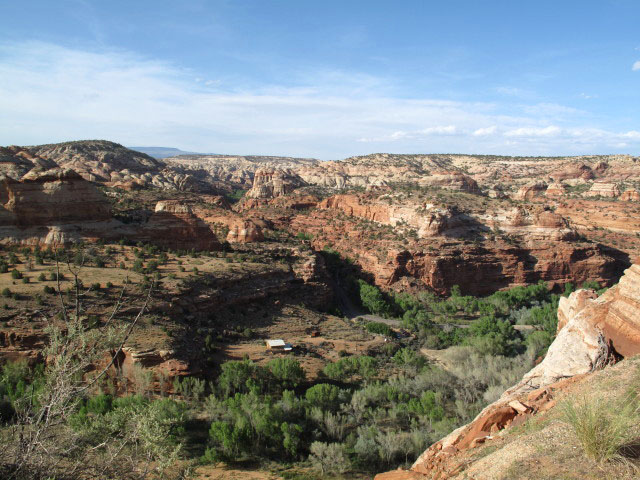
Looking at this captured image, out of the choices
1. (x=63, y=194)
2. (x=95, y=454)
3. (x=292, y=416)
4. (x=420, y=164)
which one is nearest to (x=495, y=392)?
(x=292, y=416)

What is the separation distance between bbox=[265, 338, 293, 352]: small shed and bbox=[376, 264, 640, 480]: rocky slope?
15.1 meters

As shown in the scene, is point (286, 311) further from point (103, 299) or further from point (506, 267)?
point (506, 267)

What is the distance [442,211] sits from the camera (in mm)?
45938

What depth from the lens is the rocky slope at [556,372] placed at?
8594 mm

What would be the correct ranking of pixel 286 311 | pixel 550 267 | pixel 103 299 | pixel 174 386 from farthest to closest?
pixel 550 267
pixel 286 311
pixel 103 299
pixel 174 386

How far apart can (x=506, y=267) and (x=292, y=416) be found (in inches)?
1307

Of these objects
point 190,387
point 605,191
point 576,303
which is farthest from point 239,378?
point 605,191

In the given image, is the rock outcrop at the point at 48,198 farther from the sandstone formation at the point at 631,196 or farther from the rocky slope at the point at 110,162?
the sandstone formation at the point at 631,196

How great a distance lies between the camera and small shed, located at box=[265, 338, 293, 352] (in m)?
25.0

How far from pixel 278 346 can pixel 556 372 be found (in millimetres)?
16614

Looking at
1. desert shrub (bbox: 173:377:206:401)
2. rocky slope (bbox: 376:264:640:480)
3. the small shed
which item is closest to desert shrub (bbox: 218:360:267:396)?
desert shrub (bbox: 173:377:206:401)

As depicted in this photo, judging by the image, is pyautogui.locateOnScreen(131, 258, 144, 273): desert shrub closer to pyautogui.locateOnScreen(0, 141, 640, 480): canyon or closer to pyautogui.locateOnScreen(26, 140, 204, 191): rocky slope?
pyautogui.locateOnScreen(0, 141, 640, 480): canyon

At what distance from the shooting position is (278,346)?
25.2 meters

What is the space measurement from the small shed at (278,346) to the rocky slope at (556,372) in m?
15.1
